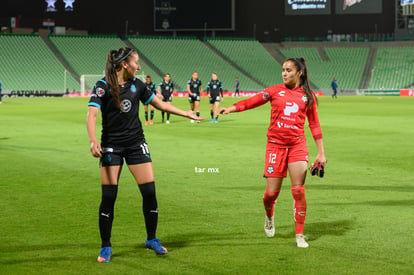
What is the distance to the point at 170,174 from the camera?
14.5m

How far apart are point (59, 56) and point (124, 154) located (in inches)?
2794

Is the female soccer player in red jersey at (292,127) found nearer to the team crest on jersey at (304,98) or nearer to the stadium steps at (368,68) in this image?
the team crest on jersey at (304,98)

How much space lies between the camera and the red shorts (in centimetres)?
807

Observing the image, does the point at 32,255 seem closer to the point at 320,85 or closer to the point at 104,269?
the point at 104,269

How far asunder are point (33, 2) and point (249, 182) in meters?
74.0

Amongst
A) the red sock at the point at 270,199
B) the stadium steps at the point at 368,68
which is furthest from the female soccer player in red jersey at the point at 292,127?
the stadium steps at the point at 368,68

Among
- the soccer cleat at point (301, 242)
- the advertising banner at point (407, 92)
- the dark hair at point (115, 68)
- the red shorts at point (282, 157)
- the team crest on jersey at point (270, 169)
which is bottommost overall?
the soccer cleat at point (301, 242)

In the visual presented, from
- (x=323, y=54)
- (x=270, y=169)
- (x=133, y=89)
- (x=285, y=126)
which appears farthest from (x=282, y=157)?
(x=323, y=54)

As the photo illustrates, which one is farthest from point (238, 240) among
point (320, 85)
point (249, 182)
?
point (320, 85)

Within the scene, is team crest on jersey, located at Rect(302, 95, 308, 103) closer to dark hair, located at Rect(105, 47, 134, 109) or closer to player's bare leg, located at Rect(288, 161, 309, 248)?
player's bare leg, located at Rect(288, 161, 309, 248)

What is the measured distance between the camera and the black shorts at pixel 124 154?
7441 mm

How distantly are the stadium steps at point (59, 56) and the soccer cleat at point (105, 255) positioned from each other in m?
66.0

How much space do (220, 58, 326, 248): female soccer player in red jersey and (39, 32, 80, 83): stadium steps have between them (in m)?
65.5
